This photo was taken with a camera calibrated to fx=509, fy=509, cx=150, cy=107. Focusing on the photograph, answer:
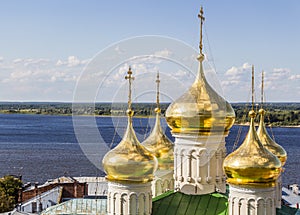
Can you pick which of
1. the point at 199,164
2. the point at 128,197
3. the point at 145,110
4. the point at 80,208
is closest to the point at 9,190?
the point at 80,208

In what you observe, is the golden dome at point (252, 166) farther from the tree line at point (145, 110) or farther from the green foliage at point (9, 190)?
the green foliage at point (9, 190)

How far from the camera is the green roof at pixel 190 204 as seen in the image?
7507 millimetres

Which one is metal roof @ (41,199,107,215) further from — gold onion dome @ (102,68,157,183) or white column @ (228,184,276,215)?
white column @ (228,184,276,215)

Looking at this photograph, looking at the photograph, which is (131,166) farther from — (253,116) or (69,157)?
(69,157)

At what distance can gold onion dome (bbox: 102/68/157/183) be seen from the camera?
22.8 ft

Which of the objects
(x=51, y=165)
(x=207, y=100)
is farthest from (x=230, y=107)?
(x=51, y=165)

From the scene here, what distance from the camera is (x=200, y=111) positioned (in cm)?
780

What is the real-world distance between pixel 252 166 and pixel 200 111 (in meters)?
1.54

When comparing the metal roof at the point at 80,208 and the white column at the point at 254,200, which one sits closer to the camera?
the white column at the point at 254,200

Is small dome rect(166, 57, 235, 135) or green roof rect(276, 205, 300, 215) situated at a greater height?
→ small dome rect(166, 57, 235, 135)

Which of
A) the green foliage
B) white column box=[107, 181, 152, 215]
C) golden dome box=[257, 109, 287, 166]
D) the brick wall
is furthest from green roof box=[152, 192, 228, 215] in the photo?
the green foliage

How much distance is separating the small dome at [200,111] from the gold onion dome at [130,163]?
1.06 meters

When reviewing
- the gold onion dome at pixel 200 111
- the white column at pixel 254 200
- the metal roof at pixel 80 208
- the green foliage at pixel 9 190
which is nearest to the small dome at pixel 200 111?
the gold onion dome at pixel 200 111

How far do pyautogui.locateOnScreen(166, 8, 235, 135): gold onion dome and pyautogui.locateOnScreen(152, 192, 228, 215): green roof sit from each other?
0.99 m
